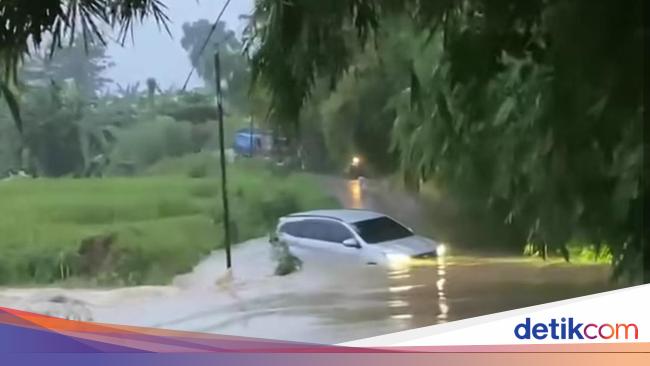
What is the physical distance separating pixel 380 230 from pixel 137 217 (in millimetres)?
357

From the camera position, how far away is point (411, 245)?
138 cm

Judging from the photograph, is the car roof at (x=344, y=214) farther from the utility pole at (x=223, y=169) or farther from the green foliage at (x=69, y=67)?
the green foliage at (x=69, y=67)

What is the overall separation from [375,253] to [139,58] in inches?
17.8

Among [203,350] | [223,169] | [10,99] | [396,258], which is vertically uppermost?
[10,99]

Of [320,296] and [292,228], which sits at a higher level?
[292,228]

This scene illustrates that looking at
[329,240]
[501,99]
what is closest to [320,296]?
[329,240]

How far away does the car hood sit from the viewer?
137 centimetres

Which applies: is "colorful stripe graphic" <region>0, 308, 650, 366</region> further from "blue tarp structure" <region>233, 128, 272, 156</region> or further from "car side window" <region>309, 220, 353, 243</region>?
"blue tarp structure" <region>233, 128, 272, 156</region>

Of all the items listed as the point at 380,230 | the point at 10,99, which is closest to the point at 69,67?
the point at 10,99

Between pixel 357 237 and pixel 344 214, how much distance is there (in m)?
0.04

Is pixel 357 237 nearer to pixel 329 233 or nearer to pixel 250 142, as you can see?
pixel 329 233

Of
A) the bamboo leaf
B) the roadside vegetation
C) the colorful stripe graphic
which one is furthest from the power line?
the colorful stripe graphic

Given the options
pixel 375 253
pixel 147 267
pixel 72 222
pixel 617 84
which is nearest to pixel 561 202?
pixel 617 84

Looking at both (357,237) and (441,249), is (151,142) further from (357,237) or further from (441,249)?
(441,249)
